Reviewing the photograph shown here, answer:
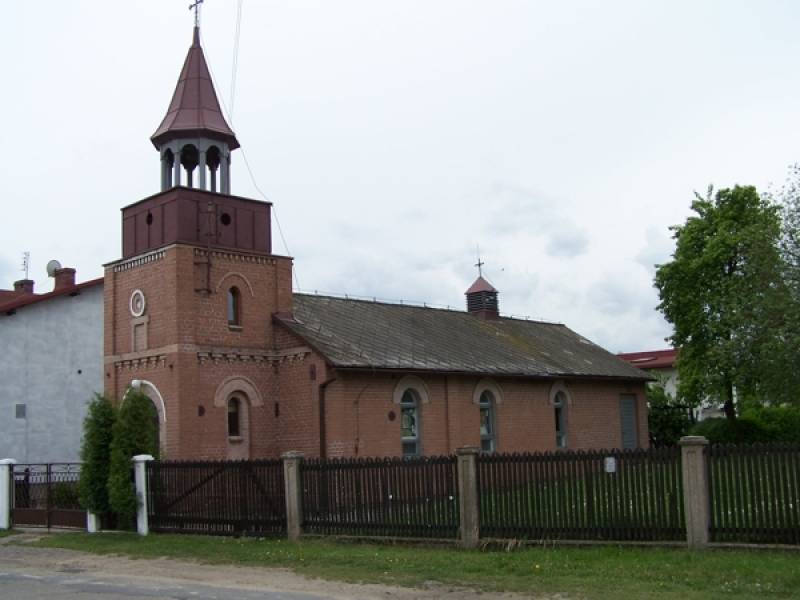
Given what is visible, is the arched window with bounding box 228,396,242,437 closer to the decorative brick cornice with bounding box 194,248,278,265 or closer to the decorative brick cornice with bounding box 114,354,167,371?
the decorative brick cornice with bounding box 114,354,167,371

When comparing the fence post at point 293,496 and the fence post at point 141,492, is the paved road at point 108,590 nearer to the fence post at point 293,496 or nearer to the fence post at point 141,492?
the fence post at point 293,496

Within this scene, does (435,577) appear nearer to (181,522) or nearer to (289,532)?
(289,532)

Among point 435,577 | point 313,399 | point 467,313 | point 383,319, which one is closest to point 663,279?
point 467,313

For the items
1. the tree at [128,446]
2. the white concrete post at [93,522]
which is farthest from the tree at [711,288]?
the white concrete post at [93,522]

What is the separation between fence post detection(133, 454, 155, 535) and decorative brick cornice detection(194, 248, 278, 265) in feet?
17.0

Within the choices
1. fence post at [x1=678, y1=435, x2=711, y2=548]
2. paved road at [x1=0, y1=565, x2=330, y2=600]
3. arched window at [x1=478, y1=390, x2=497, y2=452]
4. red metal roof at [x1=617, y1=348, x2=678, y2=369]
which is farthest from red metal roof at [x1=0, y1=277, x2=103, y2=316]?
red metal roof at [x1=617, y1=348, x2=678, y2=369]

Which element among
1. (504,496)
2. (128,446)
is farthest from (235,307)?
(504,496)

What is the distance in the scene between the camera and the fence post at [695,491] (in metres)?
14.4

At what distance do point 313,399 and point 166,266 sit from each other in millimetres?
4788

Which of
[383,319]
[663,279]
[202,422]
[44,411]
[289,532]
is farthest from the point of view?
[663,279]

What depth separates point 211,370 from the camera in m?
22.9

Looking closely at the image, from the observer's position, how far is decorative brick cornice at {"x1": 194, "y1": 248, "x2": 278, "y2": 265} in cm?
2298

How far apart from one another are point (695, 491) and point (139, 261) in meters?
14.9

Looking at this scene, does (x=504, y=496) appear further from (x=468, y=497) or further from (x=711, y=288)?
(x=711, y=288)
